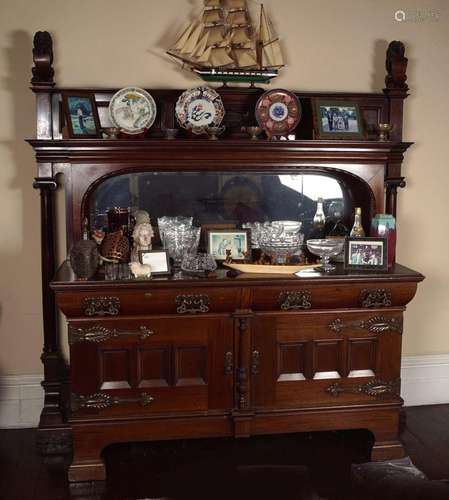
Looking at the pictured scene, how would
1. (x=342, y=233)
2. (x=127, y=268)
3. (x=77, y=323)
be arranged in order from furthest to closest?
(x=342, y=233), (x=127, y=268), (x=77, y=323)

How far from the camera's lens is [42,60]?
2.73 meters

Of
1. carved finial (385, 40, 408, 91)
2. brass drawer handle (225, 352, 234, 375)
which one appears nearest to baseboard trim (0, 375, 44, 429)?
brass drawer handle (225, 352, 234, 375)

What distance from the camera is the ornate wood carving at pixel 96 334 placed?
8.14ft

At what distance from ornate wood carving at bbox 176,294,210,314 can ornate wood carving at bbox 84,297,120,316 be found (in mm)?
263

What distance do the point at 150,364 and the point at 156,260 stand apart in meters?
0.46

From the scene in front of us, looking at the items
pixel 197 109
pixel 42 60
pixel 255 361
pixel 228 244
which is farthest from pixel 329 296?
pixel 42 60

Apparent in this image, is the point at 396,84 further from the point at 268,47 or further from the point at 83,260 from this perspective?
the point at 83,260

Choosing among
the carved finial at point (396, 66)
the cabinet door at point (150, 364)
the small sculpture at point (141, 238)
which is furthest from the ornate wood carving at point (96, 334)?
the carved finial at point (396, 66)

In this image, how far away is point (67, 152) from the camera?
2.74 meters

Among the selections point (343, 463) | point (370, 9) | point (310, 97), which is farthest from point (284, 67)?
point (343, 463)

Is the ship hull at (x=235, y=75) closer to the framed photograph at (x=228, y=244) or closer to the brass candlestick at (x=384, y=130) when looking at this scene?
the brass candlestick at (x=384, y=130)

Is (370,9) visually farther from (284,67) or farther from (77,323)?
(77,323)

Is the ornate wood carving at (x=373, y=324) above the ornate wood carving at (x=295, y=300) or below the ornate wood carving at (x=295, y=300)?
below

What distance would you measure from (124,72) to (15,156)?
69 cm
